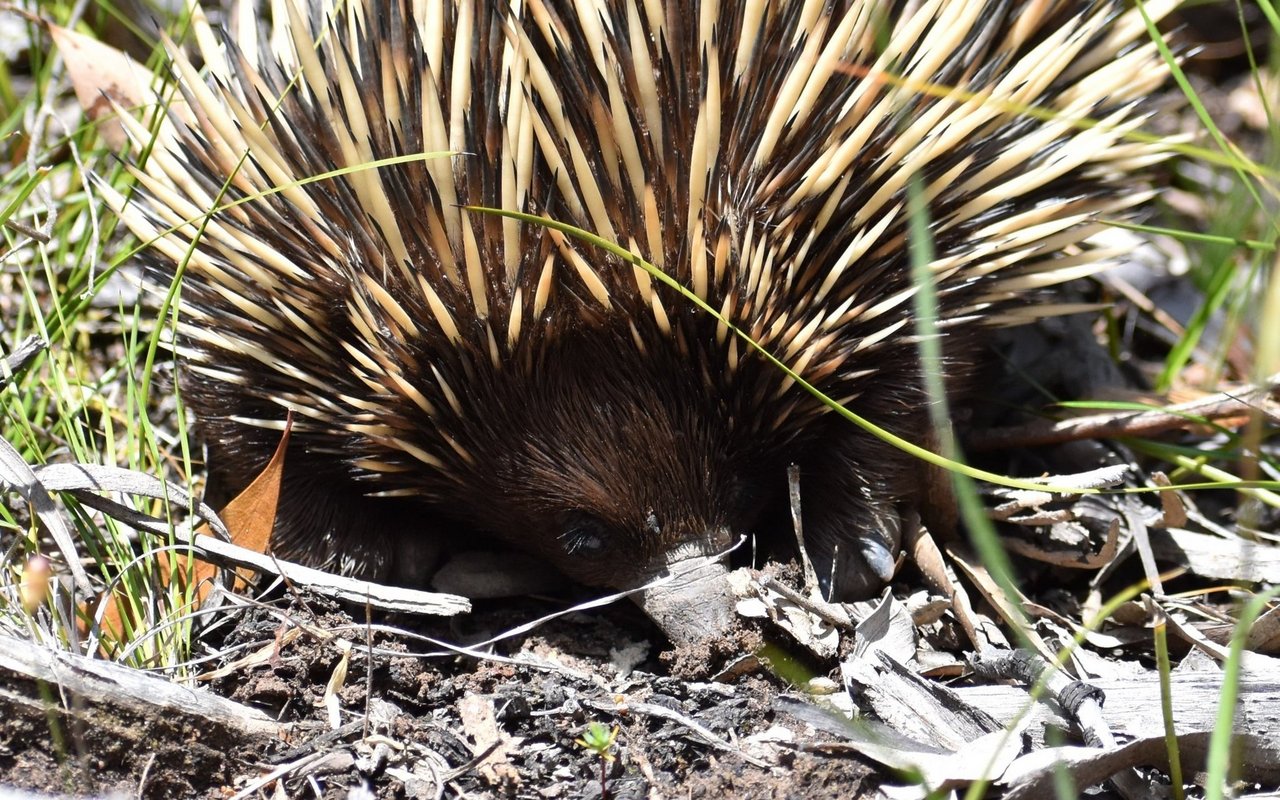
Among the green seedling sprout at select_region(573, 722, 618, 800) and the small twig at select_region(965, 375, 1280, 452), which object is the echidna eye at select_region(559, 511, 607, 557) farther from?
the small twig at select_region(965, 375, 1280, 452)

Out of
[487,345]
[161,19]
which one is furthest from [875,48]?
[161,19]

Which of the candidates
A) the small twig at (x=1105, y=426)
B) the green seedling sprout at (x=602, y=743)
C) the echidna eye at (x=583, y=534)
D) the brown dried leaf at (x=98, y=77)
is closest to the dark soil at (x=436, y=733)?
the green seedling sprout at (x=602, y=743)

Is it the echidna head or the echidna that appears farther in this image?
the echidna head

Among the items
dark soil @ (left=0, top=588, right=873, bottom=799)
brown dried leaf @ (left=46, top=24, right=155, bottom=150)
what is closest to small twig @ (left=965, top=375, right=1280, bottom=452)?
dark soil @ (left=0, top=588, right=873, bottom=799)

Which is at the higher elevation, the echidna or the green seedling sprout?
the echidna

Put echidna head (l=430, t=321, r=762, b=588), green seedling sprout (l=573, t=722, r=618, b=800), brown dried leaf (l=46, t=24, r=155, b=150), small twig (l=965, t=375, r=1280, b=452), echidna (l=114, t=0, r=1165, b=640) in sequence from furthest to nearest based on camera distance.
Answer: brown dried leaf (l=46, t=24, r=155, b=150) → small twig (l=965, t=375, r=1280, b=452) → echidna head (l=430, t=321, r=762, b=588) → echidna (l=114, t=0, r=1165, b=640) → green seedling sprout (l=573, t=722, r=618, b=800)

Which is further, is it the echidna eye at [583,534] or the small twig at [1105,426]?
the small twig at [1105,426]

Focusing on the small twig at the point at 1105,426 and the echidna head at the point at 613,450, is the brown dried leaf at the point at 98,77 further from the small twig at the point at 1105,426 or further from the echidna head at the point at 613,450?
the small twig at the point at 1105,426

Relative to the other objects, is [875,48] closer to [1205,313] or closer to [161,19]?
[1205,313]

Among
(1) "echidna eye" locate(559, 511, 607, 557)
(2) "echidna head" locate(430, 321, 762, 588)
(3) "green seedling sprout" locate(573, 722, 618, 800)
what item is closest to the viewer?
(3) "green seedling sprout" locate(573, 722, 618, 800)
